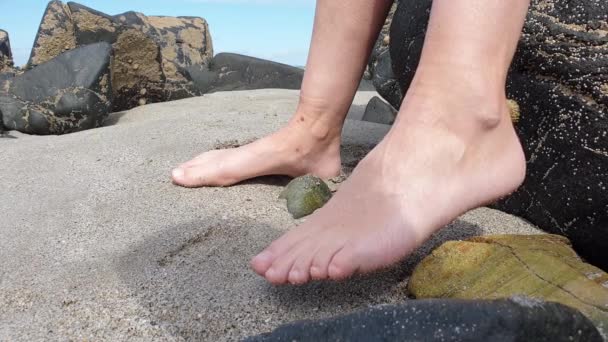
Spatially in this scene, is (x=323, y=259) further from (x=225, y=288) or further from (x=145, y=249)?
(x=145, y=249)

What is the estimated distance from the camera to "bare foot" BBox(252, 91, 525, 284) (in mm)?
1468

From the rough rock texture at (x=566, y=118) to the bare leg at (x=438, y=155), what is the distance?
315 millimetres

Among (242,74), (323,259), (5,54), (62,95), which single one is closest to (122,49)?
(62,95)

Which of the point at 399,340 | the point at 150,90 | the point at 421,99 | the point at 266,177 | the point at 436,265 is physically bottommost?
the point at 150,90

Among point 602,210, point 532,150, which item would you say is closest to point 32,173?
point 532,150

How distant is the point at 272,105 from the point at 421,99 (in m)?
2.50

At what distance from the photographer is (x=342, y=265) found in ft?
4.70

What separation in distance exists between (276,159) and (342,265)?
0.91m

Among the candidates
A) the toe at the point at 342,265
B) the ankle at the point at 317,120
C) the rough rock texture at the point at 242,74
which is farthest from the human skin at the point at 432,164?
the rough rock texture at the point at 242,74

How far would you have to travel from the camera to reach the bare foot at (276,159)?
7.38 feet

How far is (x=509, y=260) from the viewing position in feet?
4.69

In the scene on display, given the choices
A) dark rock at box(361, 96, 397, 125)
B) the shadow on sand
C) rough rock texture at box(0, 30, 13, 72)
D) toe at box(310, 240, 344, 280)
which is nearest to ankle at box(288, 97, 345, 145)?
the shadow on sand

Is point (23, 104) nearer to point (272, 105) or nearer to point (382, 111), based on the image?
point (272, 105)

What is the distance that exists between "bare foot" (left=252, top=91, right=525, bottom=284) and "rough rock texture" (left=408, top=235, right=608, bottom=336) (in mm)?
88
